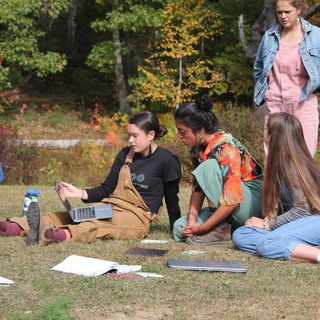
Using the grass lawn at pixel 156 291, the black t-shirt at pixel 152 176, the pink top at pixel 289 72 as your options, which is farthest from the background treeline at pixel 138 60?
the grass lawn at pixel 156 291

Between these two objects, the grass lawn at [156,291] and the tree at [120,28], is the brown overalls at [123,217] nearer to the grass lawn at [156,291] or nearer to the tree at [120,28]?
the grass lawn at [156,291]

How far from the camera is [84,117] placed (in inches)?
1097

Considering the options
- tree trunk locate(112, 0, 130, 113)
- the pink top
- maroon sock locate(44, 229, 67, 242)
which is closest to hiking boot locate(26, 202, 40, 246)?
maroon sock locate(44, 229, 67, 242)

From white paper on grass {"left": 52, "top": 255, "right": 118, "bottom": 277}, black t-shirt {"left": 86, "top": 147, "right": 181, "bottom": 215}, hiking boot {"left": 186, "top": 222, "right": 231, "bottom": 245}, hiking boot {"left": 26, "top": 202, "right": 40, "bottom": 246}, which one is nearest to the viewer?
white paper on grass {"left": 52, "top": 255, "right": 118, "bottom": 277}

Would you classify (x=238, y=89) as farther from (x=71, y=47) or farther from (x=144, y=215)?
(x=144, y=215)

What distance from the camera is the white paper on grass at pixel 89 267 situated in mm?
5145

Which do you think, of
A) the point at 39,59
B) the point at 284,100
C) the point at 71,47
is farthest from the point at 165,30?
the point at 284,100

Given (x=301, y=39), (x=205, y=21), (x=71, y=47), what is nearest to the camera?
(x=301, y=39)

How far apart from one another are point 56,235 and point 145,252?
0.77 m

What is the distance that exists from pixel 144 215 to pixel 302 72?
1.86 metres

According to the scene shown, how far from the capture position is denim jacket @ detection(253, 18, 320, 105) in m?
6.78

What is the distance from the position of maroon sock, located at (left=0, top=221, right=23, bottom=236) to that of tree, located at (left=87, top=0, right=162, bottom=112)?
1798cm

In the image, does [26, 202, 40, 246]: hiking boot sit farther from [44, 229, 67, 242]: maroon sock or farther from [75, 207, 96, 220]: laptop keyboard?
[75, 207, 96, 220]: laptop keyboard

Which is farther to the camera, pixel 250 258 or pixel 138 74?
pixel 138 74
